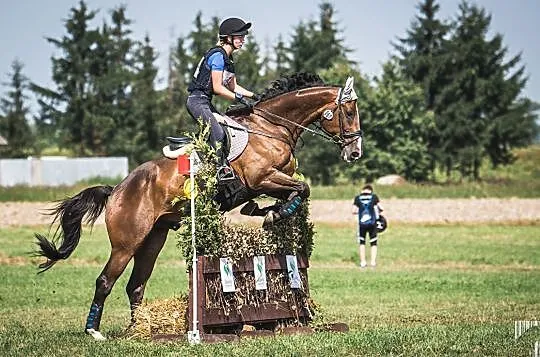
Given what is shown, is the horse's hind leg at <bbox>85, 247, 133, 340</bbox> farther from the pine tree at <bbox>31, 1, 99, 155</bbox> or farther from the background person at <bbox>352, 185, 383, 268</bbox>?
the pine tree at <bbox>31, 1, 99, 155</bbox>

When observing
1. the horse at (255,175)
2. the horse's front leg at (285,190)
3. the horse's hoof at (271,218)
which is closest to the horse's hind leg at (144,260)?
the horse at (255,175)

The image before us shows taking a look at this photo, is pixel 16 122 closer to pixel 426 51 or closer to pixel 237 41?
pixel 426 51

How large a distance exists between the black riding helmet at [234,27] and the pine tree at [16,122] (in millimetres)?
56239

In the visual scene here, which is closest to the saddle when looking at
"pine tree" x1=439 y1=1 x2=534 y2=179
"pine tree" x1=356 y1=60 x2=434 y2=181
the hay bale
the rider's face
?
the rider's face

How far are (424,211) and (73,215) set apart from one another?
101ft

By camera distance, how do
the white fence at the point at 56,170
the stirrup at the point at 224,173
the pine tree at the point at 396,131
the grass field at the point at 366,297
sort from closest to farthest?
the grass field at the point at 366,297 → the stirrup at the point at 224,173 → the white fence at the point at 56,170 → the pine tree at the point at 396,131

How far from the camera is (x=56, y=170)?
56.9 meters

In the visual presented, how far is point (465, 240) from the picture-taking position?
32469mm


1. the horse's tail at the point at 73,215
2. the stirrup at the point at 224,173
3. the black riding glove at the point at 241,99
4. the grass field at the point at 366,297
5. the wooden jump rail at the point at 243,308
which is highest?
the black riding glove at the point at 241,99

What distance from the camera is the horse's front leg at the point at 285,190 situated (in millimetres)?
11039

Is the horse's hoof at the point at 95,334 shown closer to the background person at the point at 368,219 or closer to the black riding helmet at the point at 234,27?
the black riding helmet at the point at 234,27

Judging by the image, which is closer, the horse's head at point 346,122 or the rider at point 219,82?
the rider at point 219,82

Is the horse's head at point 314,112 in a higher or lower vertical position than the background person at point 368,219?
higher

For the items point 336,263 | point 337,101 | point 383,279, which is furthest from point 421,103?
point 337,101
